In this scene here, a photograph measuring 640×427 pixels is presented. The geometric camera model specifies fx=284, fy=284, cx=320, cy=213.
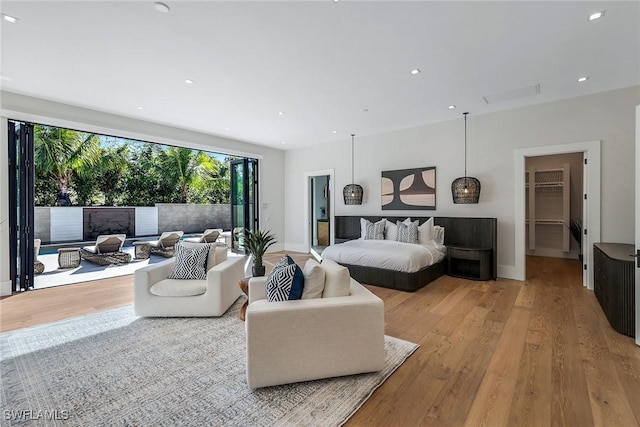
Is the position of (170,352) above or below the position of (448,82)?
below

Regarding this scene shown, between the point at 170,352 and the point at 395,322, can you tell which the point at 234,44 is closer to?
the point at 170,352

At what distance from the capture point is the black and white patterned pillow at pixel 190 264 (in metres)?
3.58

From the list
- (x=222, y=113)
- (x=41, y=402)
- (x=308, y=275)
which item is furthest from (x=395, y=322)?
(x=222, y=113)

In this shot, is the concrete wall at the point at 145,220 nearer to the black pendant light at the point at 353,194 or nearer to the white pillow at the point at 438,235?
the black pendant light at the point at 353,194

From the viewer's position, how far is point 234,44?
2.96m

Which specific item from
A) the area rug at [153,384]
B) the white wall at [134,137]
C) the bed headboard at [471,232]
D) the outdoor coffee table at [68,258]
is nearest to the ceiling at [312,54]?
the white wall at [134,137]

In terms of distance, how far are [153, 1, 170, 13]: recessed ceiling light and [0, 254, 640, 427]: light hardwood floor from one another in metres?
3.42

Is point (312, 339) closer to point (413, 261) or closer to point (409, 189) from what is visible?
point (413, 261)

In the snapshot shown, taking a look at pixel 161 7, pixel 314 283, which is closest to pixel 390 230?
pixel 314 283

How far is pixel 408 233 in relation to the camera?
546cm

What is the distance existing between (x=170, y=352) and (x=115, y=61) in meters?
3.27

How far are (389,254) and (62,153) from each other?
1026 cm

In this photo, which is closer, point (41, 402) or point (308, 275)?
point (41, 402)

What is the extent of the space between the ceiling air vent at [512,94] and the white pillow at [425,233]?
2276 millimetres
